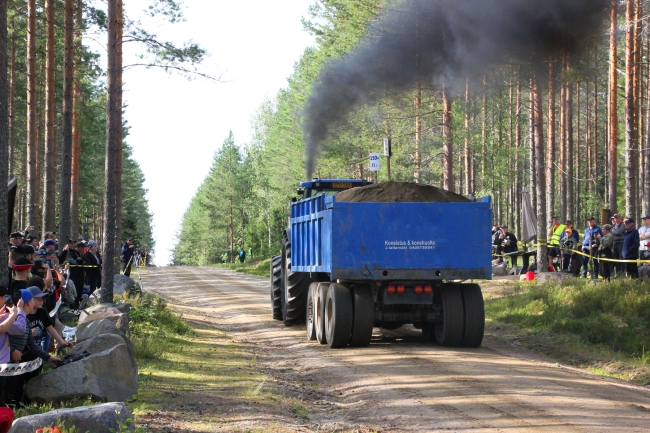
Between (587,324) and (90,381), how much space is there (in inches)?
381

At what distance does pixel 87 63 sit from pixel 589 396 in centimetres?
2385

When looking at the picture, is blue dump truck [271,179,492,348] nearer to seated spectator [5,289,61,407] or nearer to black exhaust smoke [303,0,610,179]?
black exhaust smoke [303,0,610,179]

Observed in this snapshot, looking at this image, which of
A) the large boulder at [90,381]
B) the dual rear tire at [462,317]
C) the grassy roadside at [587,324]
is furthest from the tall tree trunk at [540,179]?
the large boulder at [90,381]

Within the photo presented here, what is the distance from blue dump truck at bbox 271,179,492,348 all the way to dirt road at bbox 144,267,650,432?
49 centimetres

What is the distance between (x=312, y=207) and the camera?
14508 millimetres

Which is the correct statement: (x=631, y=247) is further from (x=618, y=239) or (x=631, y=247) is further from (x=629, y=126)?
(x=629, y=126)

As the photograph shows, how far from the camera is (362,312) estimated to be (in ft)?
43.1

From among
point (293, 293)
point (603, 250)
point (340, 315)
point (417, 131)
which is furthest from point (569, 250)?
point (340, 315)

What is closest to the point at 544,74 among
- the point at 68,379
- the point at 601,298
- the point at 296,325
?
the point at 601,298

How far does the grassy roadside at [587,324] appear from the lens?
12562mm

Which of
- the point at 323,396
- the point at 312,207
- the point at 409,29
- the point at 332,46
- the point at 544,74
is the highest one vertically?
the point at 332,46

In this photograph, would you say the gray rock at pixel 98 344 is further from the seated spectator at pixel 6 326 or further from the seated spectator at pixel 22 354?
the seated spectator at pixel 6 326

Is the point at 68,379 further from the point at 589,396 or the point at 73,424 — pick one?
the point at 589,396

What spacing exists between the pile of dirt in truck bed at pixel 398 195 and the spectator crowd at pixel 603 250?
18.8 ft
